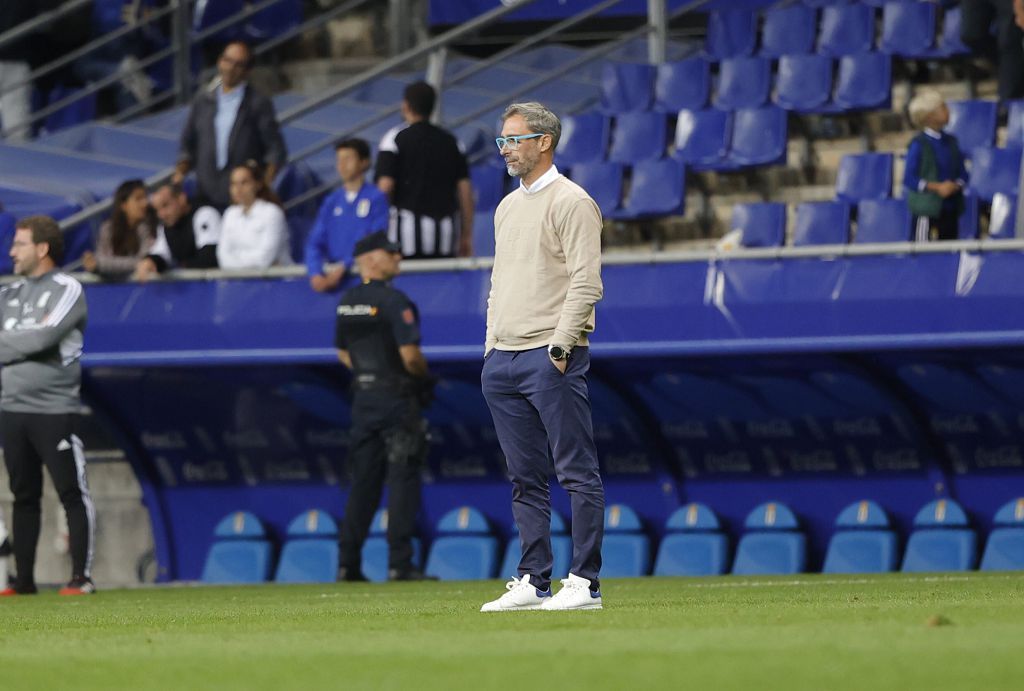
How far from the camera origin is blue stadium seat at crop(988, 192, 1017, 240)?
12.0 m

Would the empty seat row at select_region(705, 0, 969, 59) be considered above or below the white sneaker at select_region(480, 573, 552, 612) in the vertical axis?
above

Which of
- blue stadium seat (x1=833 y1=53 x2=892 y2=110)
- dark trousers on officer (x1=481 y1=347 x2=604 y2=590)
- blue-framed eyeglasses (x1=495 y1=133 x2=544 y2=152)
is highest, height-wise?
blue stadium seat (x1=833 y1=53 x2=892 y2=110)

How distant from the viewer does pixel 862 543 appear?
476 inches

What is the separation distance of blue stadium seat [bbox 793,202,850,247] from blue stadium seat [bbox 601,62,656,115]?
2.33 m

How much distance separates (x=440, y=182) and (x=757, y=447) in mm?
2615

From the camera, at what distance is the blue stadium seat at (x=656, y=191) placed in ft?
46.2

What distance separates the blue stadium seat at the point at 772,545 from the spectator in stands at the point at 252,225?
355 centimetres

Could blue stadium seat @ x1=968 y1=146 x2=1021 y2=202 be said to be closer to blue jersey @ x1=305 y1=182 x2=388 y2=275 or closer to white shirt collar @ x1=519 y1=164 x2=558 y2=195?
blue jersey @ x1=305 y1=182 x2=388 y2=275

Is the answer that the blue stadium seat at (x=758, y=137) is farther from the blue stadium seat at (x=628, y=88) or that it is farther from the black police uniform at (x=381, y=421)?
the black police uniform at (x=381, y=421)

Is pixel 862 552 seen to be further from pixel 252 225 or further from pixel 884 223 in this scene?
pixel 252 225

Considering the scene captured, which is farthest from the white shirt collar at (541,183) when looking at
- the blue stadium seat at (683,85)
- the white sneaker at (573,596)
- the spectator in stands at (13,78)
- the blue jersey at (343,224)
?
the spectator in stands at (13,78)

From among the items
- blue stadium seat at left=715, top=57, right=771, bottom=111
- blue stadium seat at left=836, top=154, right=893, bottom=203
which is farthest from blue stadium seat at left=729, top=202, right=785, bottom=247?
blue stadium seat at left=715, top=57, right=771, bottom=111

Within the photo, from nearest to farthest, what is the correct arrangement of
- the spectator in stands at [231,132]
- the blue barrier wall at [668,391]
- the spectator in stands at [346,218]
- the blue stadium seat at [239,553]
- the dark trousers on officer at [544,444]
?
1. the dark trousers on officer at [544,444]
2. the blue barrier wall at [668,391]
3. the spectator in stands at [346,218]
4. the blue stadium seat at [239,553]
5. the spectator in stands at [231,132]

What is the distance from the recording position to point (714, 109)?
14609 mm
